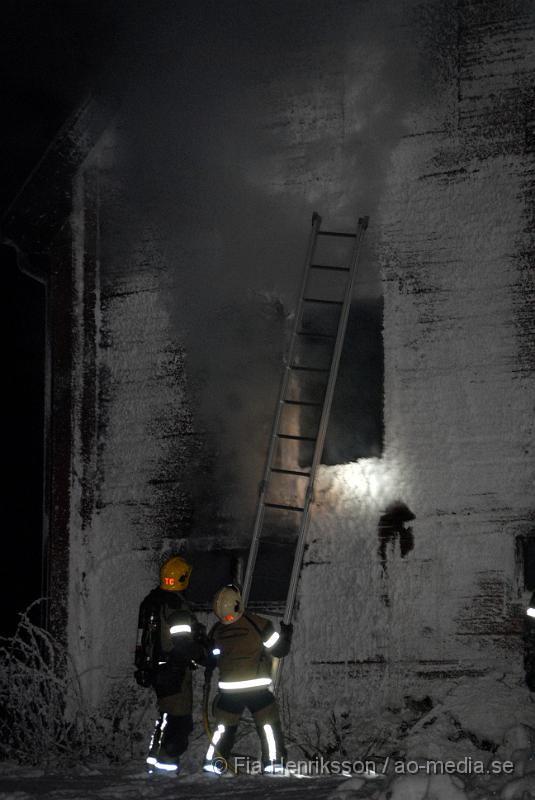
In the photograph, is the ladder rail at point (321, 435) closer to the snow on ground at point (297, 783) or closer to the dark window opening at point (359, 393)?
the dark window opening at point (359, 393)

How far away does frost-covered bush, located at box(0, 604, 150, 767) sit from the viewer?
6234 millimetres

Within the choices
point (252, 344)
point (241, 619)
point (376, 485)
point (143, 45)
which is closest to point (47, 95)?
point (143, 45)

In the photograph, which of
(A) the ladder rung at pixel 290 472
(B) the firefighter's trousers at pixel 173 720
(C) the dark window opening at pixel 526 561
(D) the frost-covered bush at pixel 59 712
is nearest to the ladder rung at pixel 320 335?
(A) the ladder rung at pixel 290 472

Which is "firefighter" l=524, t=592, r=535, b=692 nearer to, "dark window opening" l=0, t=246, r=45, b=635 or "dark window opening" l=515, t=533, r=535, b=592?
"dark window opening" l=515, t=533, r=535, b=592

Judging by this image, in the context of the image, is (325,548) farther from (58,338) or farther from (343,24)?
(343,24)

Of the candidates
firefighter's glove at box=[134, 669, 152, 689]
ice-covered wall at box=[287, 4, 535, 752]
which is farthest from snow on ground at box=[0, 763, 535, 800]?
ice-covered wall at box=[287, 4, 535, 752]

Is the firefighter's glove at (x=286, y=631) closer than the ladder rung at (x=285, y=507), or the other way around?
the firefighter's glove at (x=286, y=631)

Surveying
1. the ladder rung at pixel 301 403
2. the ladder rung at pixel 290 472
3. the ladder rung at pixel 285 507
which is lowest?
the ladder rung at pixel 285 507

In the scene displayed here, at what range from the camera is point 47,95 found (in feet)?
26.9

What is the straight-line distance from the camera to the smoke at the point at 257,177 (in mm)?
6645

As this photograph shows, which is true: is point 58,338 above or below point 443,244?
below

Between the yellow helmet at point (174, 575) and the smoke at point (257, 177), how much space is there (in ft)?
3.29

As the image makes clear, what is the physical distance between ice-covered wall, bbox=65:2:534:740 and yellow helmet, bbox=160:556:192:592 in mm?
980

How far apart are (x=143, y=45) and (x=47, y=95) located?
4.14 ft
